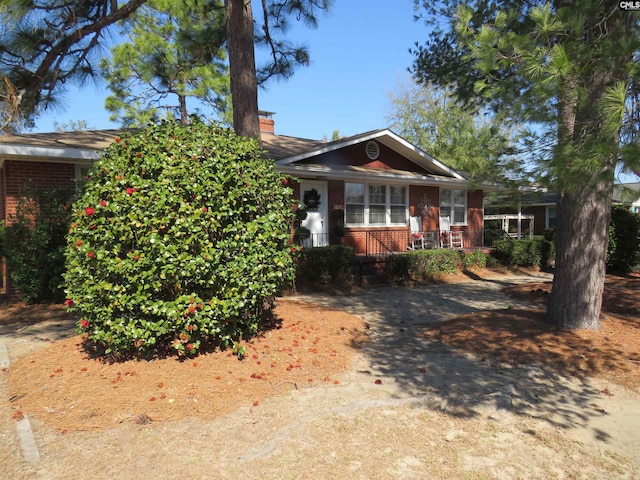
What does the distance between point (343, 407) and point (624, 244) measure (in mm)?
12710

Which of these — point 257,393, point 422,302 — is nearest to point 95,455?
point 257,393

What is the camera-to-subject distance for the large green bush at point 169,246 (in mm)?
4168

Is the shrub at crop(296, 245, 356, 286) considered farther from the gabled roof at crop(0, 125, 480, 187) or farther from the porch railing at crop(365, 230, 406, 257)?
the porch railing at crop(365, 230, 406, 257)

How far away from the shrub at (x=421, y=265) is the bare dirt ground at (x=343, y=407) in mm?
5155

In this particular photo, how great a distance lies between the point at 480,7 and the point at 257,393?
Answer: 6.95 meters

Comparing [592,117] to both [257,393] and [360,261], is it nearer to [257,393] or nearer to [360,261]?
[257,393]

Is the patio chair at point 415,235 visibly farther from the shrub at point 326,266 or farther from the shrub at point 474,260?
the shrub at point 326,266

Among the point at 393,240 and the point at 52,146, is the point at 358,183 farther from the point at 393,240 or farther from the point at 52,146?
the point at 52,146

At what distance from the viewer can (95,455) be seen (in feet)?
10.00

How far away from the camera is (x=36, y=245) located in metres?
8.07

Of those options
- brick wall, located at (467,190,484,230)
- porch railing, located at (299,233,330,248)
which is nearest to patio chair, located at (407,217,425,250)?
brick wall, located at (467,190,484,230)

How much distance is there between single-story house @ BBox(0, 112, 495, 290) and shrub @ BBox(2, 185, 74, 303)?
1.76 feet

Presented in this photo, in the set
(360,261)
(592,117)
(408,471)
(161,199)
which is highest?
(592,117)

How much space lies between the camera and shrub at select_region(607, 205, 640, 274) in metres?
12.8
